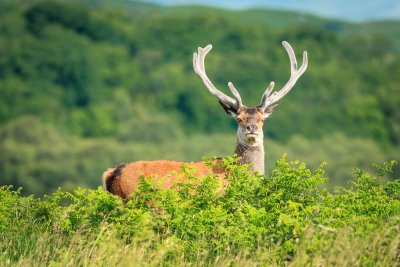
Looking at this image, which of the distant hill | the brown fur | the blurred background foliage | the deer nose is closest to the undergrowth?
the brown fur

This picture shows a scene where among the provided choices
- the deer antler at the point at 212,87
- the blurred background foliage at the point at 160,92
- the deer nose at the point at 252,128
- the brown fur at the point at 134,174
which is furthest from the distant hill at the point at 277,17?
the brown fur at the point at 134,174

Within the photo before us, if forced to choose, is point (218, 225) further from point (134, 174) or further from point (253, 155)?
point (253, 155)

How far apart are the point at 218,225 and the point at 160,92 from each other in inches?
4225

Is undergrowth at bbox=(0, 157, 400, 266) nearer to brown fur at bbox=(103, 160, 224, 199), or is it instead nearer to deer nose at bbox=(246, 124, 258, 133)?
brown fur at bbox=(103, 160, 224, 199)

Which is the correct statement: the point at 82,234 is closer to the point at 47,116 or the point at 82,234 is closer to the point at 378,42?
the point at 47,116

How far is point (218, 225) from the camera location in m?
8.93

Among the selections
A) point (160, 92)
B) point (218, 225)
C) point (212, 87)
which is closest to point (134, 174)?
point (218, 225)

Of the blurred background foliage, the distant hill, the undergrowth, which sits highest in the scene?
the distant hill

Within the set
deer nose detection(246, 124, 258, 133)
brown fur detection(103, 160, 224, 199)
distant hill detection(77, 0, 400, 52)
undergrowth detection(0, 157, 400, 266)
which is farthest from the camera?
distant hill detection(77, 0, 400, 52)

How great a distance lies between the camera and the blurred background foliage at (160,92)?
81.5m

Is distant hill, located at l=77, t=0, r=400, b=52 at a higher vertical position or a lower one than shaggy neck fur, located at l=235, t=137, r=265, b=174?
higher

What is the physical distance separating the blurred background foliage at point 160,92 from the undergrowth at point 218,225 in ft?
191

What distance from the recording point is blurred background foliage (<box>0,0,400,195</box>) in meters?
81.5

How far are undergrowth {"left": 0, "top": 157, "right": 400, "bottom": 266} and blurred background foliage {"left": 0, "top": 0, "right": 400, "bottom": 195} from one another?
58162 mm
